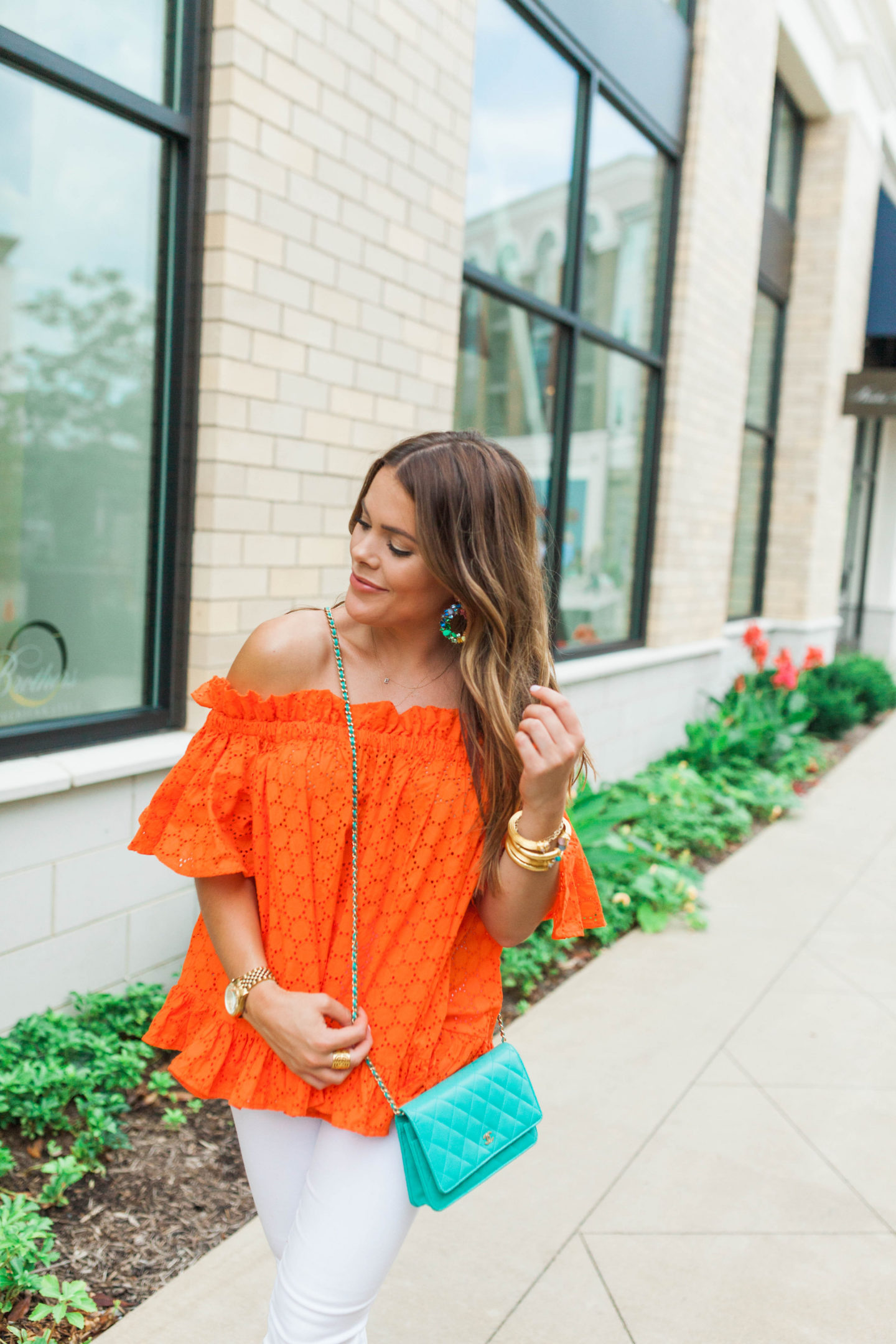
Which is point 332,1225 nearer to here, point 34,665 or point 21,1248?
point 21,1248

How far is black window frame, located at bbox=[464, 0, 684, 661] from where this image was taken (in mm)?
5773

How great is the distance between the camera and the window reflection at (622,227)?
6.55 meters

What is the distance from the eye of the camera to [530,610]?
5.41 ft

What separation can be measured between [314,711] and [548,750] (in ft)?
1.26

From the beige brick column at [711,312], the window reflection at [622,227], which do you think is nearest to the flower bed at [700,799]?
the beige brick column at [711,312]

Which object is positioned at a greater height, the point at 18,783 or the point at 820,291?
the point at 820,291

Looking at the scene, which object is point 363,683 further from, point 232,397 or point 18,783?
point 232,397

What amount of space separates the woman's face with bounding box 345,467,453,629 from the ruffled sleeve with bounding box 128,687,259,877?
0.89 ft

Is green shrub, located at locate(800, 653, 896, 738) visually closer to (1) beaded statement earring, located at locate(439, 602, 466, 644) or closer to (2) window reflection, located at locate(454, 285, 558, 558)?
(2) window reflection, located at locate(454, 285, 558, 558)

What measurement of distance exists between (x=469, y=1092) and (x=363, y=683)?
2.05 feet

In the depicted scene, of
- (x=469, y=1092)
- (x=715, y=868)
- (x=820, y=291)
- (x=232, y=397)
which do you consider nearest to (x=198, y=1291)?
(x=469, y=1092)

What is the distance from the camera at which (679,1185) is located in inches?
115

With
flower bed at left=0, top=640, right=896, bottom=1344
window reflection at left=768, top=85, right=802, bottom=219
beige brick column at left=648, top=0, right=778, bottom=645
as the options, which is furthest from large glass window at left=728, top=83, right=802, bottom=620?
flower bed at left=0, top=640, right=896, bottom=1344

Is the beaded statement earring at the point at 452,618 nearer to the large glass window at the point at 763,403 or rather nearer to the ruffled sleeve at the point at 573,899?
the ruffled sleeve at the point at 573,899
